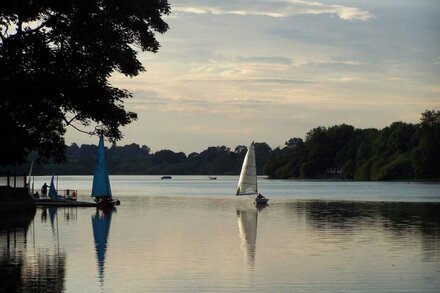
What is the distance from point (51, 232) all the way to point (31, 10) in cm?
2290

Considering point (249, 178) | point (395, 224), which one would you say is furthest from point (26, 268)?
point (249, 178)

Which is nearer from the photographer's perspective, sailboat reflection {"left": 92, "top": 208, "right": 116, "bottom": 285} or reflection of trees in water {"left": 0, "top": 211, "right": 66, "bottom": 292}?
reflection of trees in water {"left": 0, "top": 211, "right": 66, "bottom": 292}

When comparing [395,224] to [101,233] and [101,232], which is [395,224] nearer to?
[101,232]

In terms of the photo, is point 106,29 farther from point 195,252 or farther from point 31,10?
point 195,252

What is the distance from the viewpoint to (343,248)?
121 feet

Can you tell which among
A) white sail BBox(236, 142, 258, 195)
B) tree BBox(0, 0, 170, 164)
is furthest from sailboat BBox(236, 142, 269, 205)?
tree BBox(0, 0, 170, 164)

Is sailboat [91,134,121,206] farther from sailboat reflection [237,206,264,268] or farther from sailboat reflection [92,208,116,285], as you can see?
sailboat reflection [237,206,264,268]

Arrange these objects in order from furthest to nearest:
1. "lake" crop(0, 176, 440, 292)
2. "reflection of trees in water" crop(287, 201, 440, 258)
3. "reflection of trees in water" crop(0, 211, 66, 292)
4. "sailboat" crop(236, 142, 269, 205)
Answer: "sailboat" crop(236, 142, 269, 205) < "reflection of trees in water" crop(287, 201, 440, 258) < "lake" crop(0, 176, 440, 292) < "reflection of trees in water" crop(0, 211, 66, 292)

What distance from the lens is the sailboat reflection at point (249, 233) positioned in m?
34.2

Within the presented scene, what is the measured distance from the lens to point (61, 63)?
26656 mm

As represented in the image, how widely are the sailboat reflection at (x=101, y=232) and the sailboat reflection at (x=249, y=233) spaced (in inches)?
215

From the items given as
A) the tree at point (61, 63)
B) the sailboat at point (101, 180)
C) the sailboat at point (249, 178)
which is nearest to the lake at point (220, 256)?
the tree at point (61, 63)

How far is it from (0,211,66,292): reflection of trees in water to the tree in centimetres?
371

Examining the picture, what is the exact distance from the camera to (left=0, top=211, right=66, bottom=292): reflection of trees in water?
977 inches
